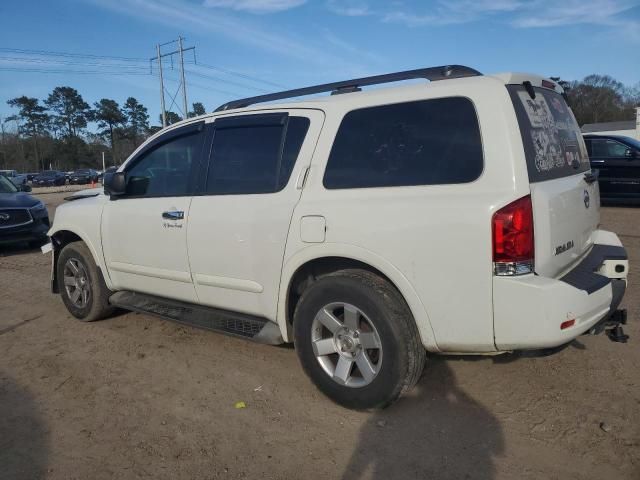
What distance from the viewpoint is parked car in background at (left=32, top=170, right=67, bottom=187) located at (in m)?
49.4

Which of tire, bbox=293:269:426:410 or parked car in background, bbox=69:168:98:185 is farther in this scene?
parked car in background, bbox=69:168:98:185

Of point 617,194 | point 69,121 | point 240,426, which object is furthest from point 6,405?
point 69,121

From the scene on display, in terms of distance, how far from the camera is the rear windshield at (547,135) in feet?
9.35

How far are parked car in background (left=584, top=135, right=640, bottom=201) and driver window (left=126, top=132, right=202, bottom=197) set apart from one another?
10.7 m

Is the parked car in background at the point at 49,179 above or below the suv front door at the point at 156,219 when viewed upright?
below

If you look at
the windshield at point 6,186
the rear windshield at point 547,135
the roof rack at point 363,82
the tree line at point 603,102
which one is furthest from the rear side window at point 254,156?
the tree line at point 603,102

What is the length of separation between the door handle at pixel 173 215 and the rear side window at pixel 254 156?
0.30m

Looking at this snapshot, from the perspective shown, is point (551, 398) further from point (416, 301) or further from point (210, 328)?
point (210, 328)

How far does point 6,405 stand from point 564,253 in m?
3.68

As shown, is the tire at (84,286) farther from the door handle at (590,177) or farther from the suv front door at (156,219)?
the door handle at (590,177)

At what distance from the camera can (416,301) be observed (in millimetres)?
2947

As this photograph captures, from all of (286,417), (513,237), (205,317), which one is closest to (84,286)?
(205,317)

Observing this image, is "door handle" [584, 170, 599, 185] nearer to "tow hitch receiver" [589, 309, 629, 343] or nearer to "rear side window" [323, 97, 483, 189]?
"tow hitch receiver" [589, 309, 629, 343]

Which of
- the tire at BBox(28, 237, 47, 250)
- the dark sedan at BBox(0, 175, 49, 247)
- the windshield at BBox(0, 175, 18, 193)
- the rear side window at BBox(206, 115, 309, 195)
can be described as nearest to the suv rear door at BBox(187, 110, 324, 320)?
the rear side window at BBox(206, 115, 309, 195)
